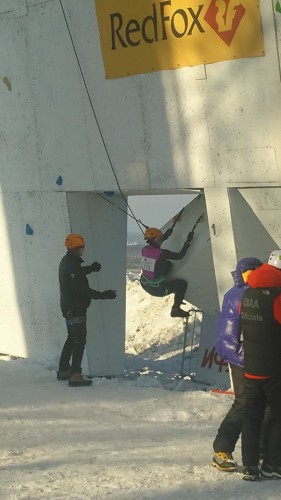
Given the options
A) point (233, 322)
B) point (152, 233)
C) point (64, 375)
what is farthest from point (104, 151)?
point (233, 322)

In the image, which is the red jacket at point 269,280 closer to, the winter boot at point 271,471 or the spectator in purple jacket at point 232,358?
the spectator in purple jacket at point 232,358

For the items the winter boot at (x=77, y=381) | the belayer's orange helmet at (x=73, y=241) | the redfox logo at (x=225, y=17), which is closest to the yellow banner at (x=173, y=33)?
the redfox logo at (x=225, y=17)

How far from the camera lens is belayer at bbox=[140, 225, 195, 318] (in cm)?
1264

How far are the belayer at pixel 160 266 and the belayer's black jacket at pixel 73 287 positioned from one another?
2212 millimetres

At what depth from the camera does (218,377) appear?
13594 millimetres

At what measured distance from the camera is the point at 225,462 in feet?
23.2

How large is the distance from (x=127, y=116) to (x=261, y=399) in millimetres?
4756

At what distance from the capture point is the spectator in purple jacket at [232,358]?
707 cm

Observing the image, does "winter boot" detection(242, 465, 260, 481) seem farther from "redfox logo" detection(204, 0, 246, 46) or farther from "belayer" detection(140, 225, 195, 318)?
"belayer" detection(140, 225, 195, 318)

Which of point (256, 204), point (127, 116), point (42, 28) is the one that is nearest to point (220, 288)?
point (256, 204)

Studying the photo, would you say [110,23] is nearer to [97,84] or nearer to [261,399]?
[97,84]

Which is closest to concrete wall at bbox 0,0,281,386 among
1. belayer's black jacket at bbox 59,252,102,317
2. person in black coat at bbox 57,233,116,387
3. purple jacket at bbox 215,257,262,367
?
person in black coat at bbox 57,233,116,387

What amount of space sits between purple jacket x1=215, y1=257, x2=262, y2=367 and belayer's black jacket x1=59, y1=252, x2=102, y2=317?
3467 mm

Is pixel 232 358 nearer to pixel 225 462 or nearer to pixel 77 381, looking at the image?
pixel 225 462
